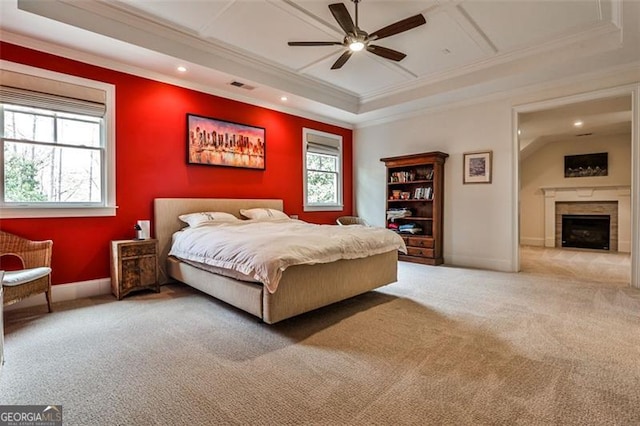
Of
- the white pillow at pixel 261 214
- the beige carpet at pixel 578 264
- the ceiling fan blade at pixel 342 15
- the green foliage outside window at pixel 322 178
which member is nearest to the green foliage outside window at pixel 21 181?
the white pillow at pixel 261 214

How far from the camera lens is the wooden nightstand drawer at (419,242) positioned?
5450mm

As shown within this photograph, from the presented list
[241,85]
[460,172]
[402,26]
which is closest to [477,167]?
[460,172]

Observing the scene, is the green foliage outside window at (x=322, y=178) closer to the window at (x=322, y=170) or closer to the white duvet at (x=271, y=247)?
the window at (x=322, y=170)

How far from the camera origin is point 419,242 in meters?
5.59

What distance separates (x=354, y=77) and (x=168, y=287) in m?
4.15

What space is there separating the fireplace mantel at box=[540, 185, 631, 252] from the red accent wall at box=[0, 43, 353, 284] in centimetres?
682

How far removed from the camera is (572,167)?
7.50 metres

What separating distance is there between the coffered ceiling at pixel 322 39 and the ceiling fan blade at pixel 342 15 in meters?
0.41

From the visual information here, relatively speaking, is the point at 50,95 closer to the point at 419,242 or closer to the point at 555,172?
the point at 419,242

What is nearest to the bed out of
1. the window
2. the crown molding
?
the window

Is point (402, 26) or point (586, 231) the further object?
point (586, 231)

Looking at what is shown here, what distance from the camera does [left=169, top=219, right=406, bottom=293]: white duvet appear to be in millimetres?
2479

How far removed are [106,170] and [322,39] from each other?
3.08 metres

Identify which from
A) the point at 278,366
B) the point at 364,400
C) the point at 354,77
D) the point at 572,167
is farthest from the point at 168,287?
the point at 572,167
